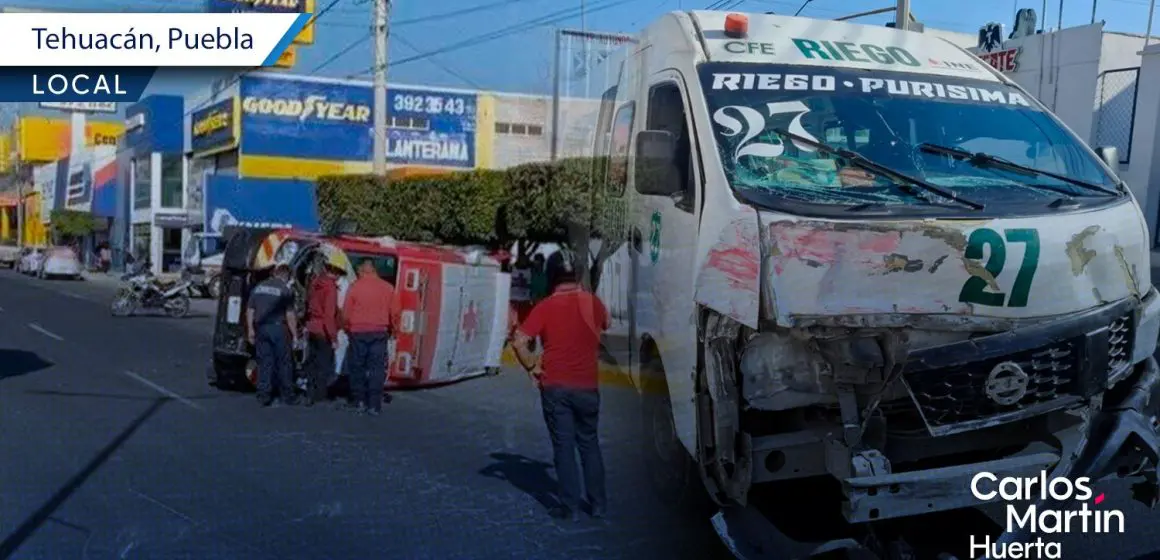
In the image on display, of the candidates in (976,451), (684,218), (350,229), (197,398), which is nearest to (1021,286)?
(976,451)

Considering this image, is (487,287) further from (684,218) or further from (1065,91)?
(1065,91)

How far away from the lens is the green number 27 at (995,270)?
419 centimetres

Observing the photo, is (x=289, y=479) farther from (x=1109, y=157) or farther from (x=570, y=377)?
(x=1109, y=157)

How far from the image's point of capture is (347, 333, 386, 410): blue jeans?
9.78m

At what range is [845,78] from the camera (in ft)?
18.6

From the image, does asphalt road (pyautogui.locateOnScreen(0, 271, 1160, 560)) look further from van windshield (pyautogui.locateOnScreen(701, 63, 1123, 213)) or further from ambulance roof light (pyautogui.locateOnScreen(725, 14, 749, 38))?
ambulance roof light (pyautogui.locateOnScreen(725, 14, 749, 38))

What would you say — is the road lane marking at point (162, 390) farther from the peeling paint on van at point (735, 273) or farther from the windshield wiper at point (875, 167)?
the windshield wiper at point (875, 167)

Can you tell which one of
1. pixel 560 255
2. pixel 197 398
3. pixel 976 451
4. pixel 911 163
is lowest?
pixel 197 398

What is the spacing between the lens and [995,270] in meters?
4.22

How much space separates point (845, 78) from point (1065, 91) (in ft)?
48.2

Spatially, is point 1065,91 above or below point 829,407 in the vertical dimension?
above

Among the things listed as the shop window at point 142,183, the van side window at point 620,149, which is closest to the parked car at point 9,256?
the shop window at point 142,183

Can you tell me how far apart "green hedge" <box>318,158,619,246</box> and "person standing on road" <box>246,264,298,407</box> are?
281 centimetres

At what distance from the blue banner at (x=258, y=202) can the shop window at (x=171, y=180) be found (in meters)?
8.19
